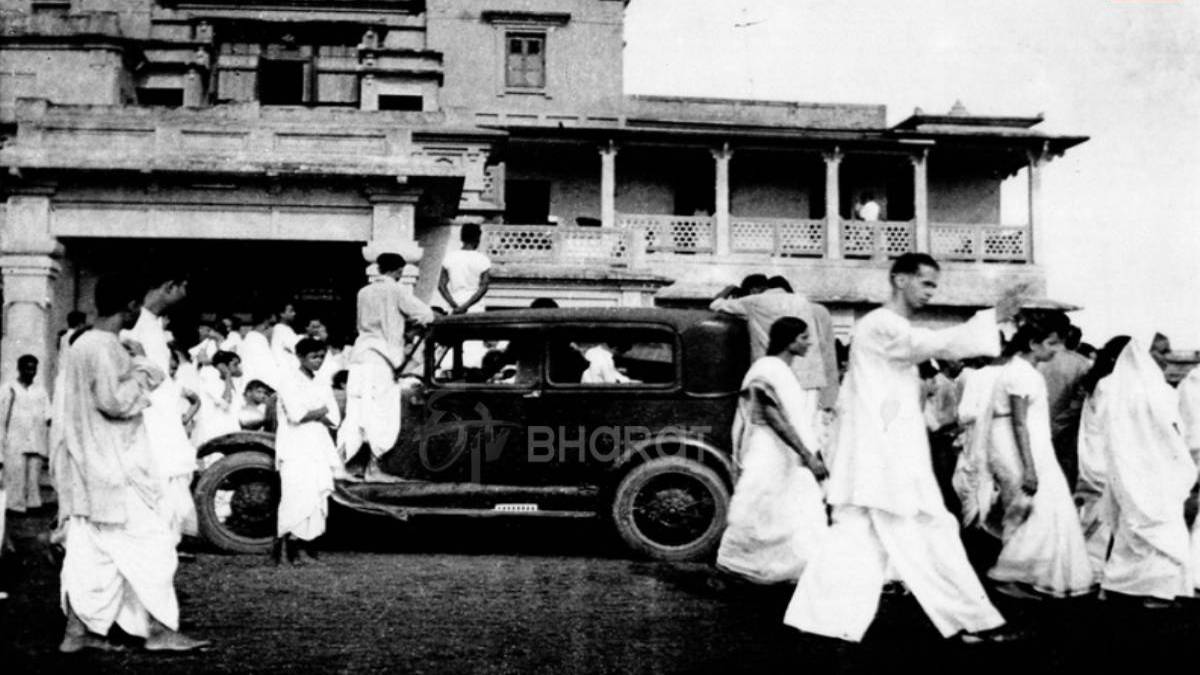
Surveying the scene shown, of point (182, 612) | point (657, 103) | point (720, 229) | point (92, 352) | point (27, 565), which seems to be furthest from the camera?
point (657, 103)

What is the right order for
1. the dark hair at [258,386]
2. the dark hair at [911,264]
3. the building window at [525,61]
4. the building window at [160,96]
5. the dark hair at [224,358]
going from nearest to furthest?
the dark hair at [911,264] < the dark hair at [258,386] < the dark hair at [224,358] < the building window at [160,96] < the building window at [525,61]

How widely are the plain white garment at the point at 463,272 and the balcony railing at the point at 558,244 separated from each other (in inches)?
361

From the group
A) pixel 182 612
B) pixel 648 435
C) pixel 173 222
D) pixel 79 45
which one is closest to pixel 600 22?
pixel 79 45

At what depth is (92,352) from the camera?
580 centimetres

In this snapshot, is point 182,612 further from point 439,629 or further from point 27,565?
point 27,565

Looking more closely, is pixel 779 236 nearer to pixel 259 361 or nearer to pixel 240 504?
pixel 259 361

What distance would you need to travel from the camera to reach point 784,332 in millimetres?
7688

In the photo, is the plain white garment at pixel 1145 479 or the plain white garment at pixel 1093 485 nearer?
the plain white garment at pixel 1145 479

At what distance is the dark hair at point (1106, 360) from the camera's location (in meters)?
8.06

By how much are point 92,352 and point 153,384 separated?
0.45 metres

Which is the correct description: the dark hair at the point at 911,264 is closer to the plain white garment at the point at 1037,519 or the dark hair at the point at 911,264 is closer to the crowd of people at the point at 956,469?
the crowd of people at the point at 956,469

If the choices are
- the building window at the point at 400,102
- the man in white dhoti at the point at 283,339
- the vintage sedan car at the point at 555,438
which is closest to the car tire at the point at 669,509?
the vintage sedan car at the point at 555,438

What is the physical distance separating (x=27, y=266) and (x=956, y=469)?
11.7 metres

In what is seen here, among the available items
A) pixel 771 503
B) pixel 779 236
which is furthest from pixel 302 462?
pixel 779 236
